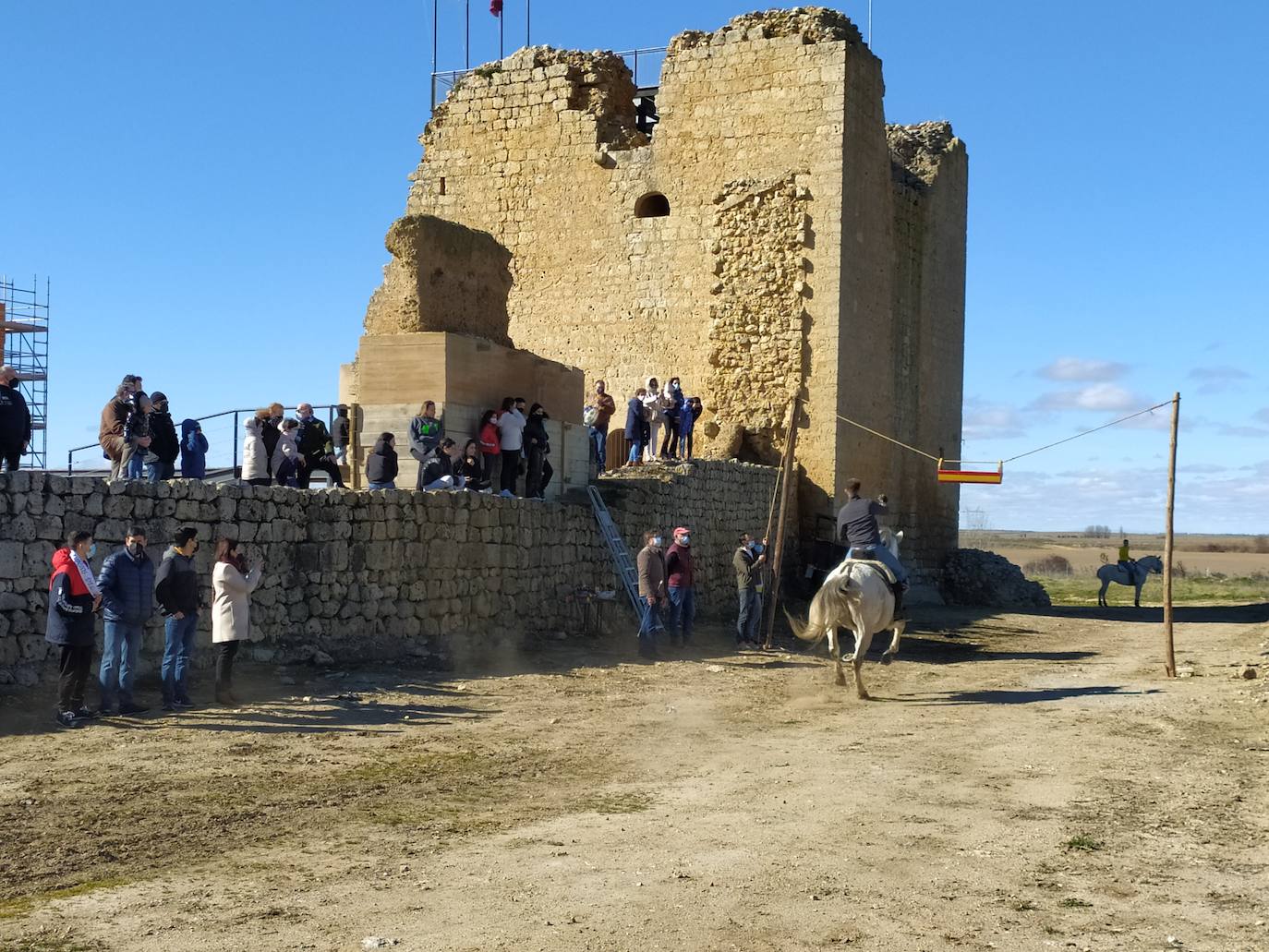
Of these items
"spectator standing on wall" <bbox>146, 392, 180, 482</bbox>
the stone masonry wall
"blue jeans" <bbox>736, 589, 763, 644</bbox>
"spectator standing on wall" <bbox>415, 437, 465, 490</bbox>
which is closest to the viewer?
the stone masonry wall

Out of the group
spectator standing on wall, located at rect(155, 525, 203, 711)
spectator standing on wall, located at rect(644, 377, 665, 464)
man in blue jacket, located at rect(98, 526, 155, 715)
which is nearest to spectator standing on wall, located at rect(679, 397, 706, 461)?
spectator standing on wall, located at rect(644, 377, 665, 464)

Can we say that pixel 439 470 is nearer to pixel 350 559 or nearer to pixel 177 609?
pixel 350 559

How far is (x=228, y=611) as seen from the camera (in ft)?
33.9

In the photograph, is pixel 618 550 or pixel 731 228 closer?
pixel 618 550

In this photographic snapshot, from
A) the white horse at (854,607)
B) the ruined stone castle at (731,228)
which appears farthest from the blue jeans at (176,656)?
the ruined stone castle at (731,228)

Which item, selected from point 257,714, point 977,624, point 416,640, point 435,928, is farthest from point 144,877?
point 977,624

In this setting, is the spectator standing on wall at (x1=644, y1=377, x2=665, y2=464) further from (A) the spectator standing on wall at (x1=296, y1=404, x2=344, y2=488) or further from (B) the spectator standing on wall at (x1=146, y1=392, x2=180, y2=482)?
(B) the spectator standing on wall at (x1=146, y1=392, x2=180, y2=482)

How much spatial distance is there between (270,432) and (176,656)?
3.83 meters

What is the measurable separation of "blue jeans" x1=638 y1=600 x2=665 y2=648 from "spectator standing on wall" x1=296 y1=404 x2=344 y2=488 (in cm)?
337

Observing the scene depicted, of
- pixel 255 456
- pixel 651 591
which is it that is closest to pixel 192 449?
pixel 255 456

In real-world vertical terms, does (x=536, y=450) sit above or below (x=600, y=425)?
below

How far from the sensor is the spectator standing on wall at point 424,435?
14094 millimetres

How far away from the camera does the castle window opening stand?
76.1 ft

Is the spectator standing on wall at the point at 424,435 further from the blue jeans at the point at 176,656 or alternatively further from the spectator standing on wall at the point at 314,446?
the blue jeans at the point at 176,656
